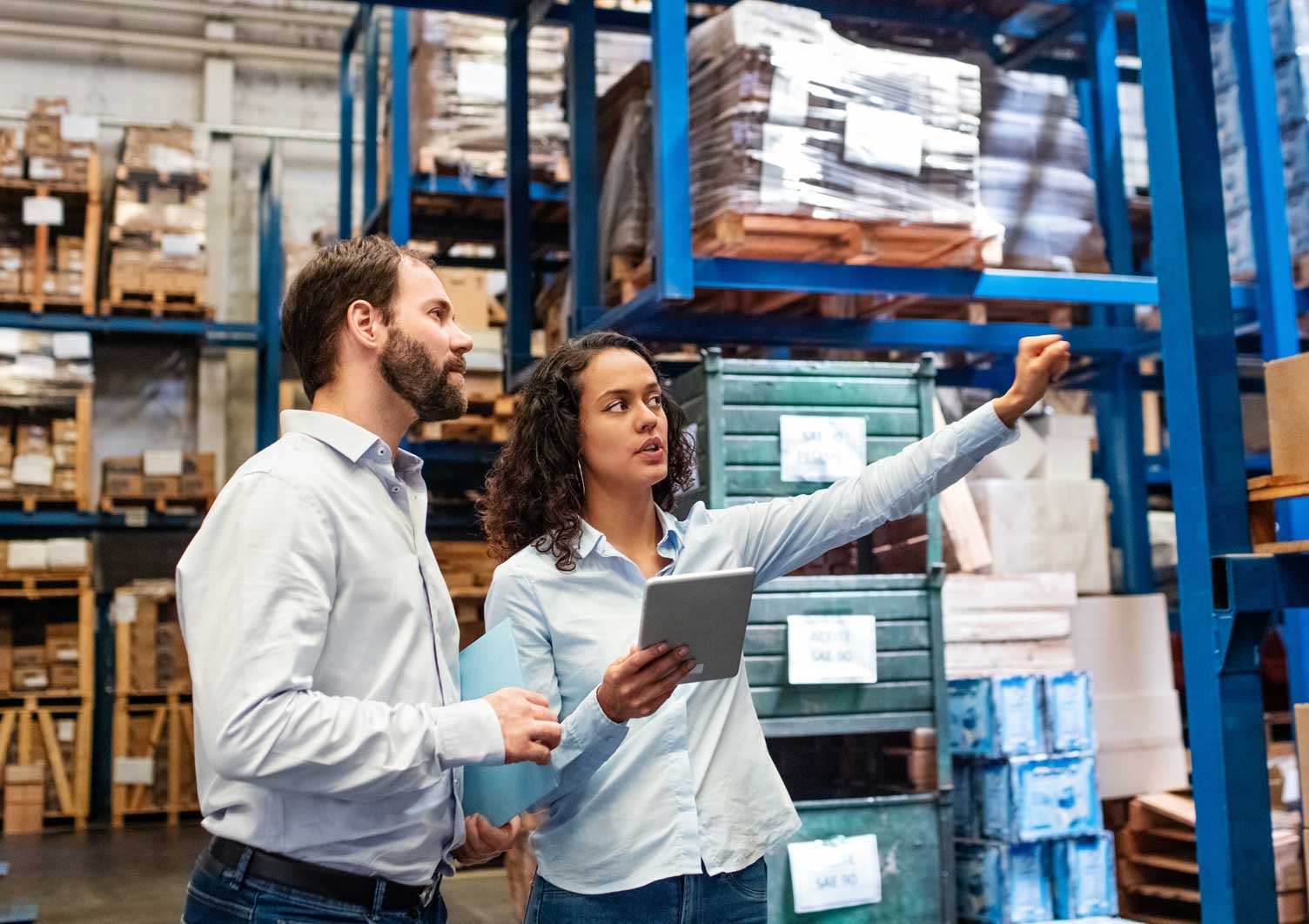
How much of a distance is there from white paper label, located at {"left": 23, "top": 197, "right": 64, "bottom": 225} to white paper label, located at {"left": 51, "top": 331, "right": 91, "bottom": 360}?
1001 millimetres

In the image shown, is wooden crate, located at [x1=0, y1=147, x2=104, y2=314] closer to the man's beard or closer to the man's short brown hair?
the man's short brown hair

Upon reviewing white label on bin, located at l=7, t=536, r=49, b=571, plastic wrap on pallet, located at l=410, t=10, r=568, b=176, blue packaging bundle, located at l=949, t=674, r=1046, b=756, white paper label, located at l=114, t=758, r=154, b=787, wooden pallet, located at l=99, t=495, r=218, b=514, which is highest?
plastic wrap on pallet, located at l=410, t=10, r=568, b=176

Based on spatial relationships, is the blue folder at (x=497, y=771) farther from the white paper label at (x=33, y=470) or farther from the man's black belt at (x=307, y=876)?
the white paper label at (x=33, y=470)

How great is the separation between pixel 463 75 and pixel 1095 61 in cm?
360

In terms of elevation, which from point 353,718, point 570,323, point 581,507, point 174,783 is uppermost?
point 570,323

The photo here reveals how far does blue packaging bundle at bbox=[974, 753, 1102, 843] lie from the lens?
16.7 feet

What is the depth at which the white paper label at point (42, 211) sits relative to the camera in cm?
1162

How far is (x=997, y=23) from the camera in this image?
7.33 m

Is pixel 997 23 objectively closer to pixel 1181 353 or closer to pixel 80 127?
pixel 1181 353

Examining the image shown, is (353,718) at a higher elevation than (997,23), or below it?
below

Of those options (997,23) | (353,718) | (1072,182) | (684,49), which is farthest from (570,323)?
(353,718)

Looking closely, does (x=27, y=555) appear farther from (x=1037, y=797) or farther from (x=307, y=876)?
(x=307, y=876)

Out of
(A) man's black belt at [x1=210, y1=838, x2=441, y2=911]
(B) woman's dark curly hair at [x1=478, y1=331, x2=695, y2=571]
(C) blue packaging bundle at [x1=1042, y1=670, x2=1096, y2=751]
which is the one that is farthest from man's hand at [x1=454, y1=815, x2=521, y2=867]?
(C) blue packaging bundle at [x1=1042, y1=670, x2=1096, y2=751]

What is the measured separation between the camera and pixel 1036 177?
6.22m
